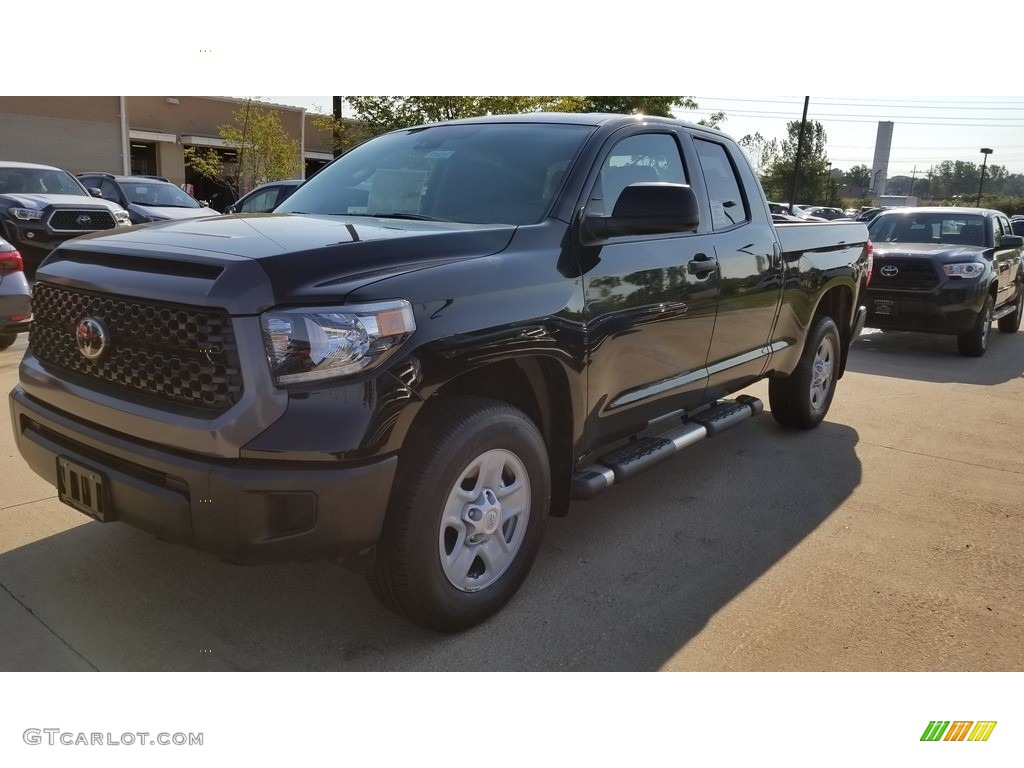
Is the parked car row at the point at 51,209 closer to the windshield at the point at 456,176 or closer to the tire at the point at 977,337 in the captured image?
the windshield at the point at 456,176

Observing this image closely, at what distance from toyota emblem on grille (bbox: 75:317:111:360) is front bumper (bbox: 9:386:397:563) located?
0.34 metres

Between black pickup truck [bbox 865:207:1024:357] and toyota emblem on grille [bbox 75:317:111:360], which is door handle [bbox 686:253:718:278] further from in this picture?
black pickup truck [bbox 865:207:1024:357]

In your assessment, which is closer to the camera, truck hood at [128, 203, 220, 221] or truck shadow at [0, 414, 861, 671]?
truck shadow at [0, 414, 861, 671]

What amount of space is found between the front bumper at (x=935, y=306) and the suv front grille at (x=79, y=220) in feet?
33.6

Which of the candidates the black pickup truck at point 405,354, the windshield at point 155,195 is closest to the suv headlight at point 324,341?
the black pickup truck at point 405,354

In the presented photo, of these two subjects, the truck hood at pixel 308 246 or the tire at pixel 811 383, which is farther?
the tire at pixel 811 383

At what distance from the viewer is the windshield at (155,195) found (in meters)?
15.4

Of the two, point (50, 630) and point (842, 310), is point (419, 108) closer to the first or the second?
point (842, 310)

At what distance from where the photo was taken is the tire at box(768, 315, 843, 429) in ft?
18.9

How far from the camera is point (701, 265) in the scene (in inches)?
165

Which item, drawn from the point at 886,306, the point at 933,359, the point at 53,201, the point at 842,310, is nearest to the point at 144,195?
the point at 53,201

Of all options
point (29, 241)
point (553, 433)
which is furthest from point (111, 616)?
point (29, 241)

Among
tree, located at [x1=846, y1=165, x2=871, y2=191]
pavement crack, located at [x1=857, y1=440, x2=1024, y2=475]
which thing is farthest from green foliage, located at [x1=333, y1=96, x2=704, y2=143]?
tree, located at [x1=846, y1=165, x2=871, y2=191]

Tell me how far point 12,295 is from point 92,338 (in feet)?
15.0
